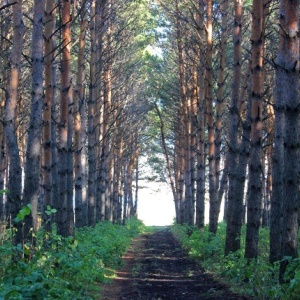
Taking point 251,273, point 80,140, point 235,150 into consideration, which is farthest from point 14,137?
point 80,140

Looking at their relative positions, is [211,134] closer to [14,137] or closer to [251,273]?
[251,273]

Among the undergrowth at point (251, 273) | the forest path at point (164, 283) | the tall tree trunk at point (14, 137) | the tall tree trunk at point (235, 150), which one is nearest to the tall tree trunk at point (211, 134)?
the undergrowth at point (251, 273)

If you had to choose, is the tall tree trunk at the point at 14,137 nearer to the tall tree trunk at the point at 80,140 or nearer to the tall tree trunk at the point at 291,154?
the tall tree trunk at the point at 291,154

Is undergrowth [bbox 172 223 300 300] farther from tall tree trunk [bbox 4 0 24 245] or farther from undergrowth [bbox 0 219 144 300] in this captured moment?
tall tree trunk [bbox 4 0 24 245]

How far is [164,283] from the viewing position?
40.1 ft

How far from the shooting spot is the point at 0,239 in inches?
444

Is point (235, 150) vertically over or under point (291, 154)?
over

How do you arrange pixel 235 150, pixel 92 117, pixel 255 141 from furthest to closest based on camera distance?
1. pixel 92 117
2. pixel 235 150
3. pixel 255 141

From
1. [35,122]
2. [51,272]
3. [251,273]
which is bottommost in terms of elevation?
[251,273]

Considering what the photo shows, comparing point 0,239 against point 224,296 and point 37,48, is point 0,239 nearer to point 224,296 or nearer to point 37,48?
point 37,48

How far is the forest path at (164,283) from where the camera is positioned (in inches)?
402

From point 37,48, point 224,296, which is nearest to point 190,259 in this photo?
point 224,296

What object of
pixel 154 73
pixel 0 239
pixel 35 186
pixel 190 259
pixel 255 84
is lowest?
pixel 190 259

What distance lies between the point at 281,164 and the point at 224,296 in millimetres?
3222
